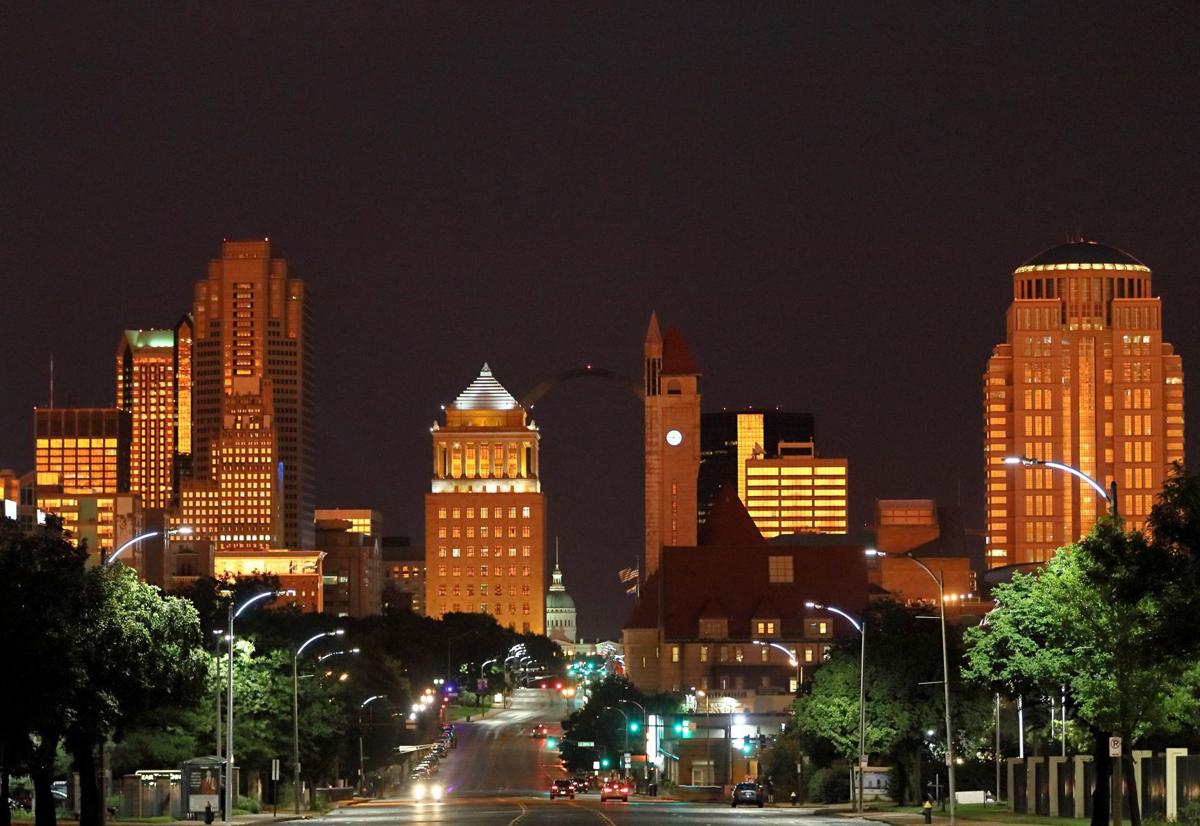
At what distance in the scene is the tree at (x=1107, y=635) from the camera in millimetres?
52469

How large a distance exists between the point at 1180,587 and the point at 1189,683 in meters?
12.6

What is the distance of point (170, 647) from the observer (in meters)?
68.1

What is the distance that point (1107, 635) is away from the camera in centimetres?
6284

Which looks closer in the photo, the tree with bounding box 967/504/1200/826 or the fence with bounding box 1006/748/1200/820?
the tree with bounding box 967/504/1200/826

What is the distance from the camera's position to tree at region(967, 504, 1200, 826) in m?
52.5

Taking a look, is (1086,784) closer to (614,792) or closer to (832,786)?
(832,786)

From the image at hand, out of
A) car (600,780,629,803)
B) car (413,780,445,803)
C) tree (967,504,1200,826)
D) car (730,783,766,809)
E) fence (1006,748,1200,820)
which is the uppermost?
tree (967,504,1200,826)

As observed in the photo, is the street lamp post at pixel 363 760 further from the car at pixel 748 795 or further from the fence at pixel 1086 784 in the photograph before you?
the fence at pixel 1086 784

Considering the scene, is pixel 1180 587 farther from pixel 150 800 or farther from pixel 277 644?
pixel 277 644

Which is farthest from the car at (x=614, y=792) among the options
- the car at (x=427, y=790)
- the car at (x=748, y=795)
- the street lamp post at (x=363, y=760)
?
the street lamp post at (x=363, y=760)

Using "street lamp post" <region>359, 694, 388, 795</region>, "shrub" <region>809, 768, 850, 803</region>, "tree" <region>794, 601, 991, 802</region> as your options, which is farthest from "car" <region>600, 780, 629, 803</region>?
"street lamp post" <region>359, 694, 388, 795</region>

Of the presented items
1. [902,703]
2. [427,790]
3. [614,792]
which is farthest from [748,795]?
[427,790]

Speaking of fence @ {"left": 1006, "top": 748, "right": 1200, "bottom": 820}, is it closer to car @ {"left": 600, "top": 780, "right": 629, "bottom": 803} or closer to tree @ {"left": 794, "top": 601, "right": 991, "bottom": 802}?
tree @ {"left": 794, "top": 601, "right": 991, "bottom": 802}

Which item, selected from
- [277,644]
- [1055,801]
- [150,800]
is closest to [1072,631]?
[1055,801]
